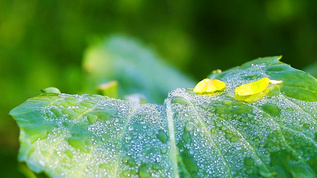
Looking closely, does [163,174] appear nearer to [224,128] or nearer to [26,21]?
[224,128]

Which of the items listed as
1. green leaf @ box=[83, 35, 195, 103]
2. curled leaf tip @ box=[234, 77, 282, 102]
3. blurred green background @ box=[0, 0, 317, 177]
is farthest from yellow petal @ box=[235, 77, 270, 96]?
blurred green background @ box=[0, 0, 317, 177]

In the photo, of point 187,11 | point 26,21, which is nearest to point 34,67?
point 26,21

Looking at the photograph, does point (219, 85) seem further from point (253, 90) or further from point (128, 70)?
point (128, 70)

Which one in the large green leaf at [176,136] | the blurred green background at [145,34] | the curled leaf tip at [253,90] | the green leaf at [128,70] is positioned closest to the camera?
the large green leaf at [176,136]

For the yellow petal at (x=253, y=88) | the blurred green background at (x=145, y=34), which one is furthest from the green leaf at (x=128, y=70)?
the yellow petal at (x=253, y=88)

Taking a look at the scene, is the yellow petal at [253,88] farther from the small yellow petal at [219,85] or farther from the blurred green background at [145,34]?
the blurred green background at [145,34]

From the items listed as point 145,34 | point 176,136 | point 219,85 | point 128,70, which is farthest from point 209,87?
point 145,34
